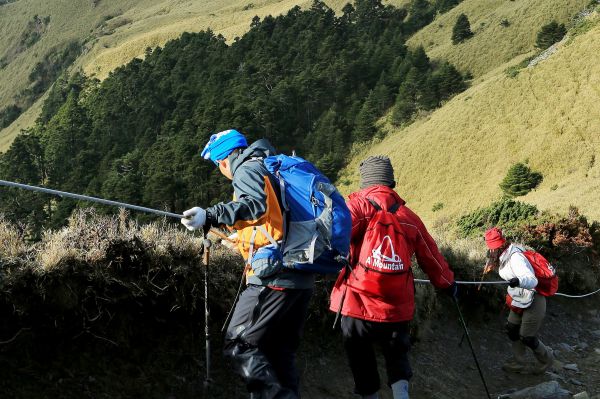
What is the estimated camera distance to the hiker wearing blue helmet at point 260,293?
128 inches

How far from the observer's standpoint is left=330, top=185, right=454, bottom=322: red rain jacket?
3965mm

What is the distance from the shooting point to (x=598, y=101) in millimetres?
44938

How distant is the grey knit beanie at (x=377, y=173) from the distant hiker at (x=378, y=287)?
101mm

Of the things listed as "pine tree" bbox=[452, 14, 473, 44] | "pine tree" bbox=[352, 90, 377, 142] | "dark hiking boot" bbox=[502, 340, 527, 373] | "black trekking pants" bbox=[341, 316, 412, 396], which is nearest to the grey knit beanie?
"black trekking pants" bbox=[341, 316, 412, 396]

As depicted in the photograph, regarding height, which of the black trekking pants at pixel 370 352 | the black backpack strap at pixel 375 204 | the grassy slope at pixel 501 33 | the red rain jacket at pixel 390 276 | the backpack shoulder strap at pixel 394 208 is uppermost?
the black backpack strap at pixel 375 204

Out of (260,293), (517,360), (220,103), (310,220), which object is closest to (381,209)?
(310,220)

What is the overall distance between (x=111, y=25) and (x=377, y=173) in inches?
5832

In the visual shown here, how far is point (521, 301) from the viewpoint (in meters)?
6.43

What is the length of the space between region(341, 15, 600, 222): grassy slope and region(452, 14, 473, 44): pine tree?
2200 cm

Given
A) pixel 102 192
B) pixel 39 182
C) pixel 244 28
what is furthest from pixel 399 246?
pixel 244 28

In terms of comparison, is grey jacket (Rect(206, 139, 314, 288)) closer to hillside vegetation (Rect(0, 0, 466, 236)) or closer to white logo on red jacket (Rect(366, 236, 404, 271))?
white logo on red jacket (Rect(366, 236, 404, 271))

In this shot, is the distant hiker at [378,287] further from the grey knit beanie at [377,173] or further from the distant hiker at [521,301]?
the distant hiker at [521,301]

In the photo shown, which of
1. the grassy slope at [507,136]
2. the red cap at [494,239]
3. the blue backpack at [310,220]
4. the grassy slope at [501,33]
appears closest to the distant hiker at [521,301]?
the red cap at [494,239]

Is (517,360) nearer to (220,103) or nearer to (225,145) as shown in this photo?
(225,145)
